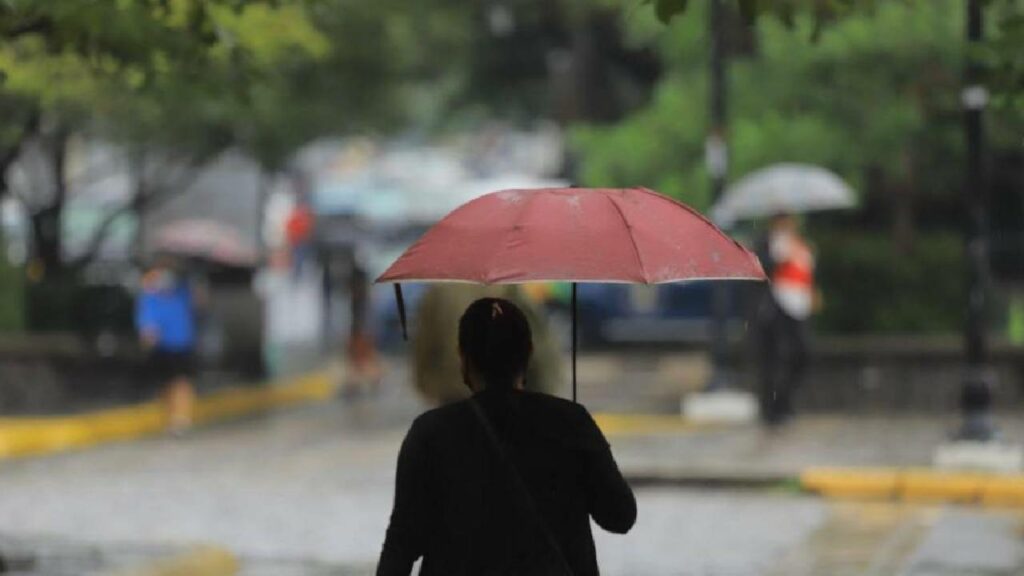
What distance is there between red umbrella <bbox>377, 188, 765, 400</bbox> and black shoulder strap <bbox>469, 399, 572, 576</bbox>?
0.40 metres

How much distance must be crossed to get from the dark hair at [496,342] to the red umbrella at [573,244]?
132mm

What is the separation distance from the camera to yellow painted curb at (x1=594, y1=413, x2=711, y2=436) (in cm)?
1766

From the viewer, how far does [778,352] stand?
658 inches

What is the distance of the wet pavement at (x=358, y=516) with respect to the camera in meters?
10.7

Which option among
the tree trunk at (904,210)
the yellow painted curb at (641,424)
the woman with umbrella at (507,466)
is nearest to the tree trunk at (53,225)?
the yellow painted curb at (641,424)

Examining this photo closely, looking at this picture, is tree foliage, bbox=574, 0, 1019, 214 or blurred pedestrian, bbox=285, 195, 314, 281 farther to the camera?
blurred pedestrian, bbox=285, 195, 314, 281

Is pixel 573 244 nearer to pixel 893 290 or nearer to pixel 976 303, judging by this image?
pixel 976 303

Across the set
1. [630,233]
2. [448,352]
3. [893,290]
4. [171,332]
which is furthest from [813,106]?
[448,352]

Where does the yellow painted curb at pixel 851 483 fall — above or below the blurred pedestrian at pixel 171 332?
below

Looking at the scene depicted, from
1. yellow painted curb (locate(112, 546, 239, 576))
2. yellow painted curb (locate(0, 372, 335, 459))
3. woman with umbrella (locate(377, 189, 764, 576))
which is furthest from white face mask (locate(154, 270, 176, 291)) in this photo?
woman with umbrella (locate(377, 189, 764, 576))

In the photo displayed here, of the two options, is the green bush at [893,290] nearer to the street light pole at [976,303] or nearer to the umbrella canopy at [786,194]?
the umbrella canopy at [786,194]

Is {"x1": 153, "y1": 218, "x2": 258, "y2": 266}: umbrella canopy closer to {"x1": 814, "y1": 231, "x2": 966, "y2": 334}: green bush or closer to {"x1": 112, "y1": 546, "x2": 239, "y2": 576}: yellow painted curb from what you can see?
{"x1": 814, "y1": 231, "x2": 966, "y2": 334}: green bush

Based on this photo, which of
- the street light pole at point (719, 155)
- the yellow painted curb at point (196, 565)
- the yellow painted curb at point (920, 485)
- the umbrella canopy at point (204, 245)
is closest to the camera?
the yellow painted curb at point (196, 565)

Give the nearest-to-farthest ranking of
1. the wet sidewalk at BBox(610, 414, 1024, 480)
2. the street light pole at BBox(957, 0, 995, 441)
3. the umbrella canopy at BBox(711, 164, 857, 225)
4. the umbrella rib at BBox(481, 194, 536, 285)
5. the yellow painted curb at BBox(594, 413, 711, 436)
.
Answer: the umbrella rib at BBox(481, 194, 536, 285), the street light pole at BBox(957, 0, 995, 441), the wet sidewalk at BBox(610, 414, 1024, 480), the umbrella canopy at BBox(711, 164, 857, 225), the yellow painted curb at BBox(594, 413, 711, 436)
